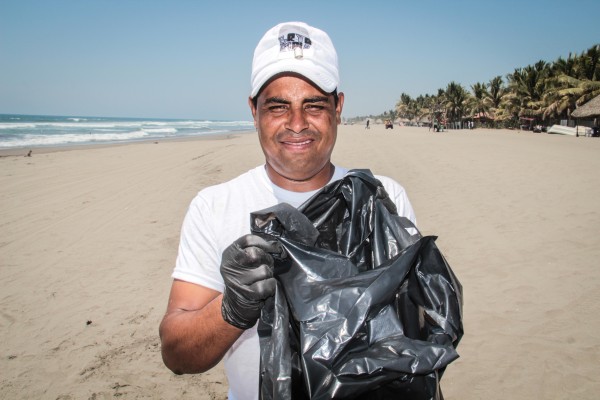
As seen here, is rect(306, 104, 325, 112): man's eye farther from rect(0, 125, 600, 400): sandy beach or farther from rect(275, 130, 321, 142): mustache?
rect(0, 125, 600, 400): sandy beach

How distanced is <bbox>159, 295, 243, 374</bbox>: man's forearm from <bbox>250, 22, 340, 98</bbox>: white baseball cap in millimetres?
1029

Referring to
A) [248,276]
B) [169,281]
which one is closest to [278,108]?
[248,276]

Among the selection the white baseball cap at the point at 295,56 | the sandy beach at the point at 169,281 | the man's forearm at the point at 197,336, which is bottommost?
the sandy beach at the point at 169,281

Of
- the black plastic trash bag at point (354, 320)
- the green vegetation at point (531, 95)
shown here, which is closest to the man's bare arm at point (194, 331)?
the black plastic trash bag at point (354, 320)

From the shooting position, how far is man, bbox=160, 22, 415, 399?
1376mm

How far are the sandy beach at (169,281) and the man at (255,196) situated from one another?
208 cm

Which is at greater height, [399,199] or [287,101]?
[287,101]

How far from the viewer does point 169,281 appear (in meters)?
5.29

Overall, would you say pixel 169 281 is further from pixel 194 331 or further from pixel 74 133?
pixel 74 133

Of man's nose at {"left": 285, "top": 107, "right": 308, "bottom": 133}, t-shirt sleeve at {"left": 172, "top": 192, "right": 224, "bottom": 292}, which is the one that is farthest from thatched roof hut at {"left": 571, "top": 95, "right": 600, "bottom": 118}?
t-shirt sleeve at {"left": 172, "top": 192, "right": 224, "bottom": 292}

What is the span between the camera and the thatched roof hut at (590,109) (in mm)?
31750

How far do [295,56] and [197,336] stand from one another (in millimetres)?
1264

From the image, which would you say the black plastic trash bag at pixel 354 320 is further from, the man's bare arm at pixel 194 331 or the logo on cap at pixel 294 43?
the logo on cap at pixel 294 43

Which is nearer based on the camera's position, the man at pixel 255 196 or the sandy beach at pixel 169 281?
the man at pixel 255 196
